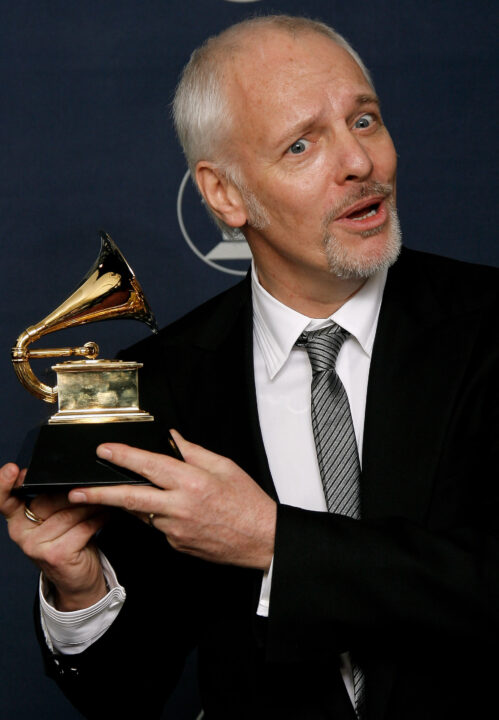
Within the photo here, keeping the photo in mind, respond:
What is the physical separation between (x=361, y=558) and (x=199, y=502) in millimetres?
282

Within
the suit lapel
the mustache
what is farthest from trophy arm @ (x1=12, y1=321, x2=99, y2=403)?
the mustache

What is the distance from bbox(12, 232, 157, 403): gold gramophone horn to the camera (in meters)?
1.68

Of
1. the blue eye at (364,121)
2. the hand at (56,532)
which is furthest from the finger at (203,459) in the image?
the blue eye at (364,121)

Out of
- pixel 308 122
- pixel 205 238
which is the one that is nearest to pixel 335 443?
pixel 308 122

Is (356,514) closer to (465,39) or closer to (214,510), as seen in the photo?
(214,510)

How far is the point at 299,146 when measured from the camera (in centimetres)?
196

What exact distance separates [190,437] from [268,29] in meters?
0.91

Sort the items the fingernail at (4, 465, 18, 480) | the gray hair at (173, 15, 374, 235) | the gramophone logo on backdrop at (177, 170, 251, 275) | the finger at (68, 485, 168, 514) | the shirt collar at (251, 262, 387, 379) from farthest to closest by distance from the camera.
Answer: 1. the gramophone logo on backdrop at (177, 170, 251, 275)
2. the gray hair at (173, 15, 374, 235)
3. the shirt collar at (251, 262, 387, 379)
4. the fingernail at (4, 465, 18, 480)
5. the finger at (68, 485, 168, 514)

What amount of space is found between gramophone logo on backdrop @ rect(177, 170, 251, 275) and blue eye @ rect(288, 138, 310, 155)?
0.65m

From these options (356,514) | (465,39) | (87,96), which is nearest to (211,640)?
(356,514)

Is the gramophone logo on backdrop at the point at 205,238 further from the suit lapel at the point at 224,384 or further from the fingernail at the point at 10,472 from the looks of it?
the fingernail at the point at 10,472

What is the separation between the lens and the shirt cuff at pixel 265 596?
5.02ft

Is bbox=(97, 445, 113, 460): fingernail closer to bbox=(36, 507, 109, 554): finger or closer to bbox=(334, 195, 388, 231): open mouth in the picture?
bbox=(36, 507, 109, 554): finger

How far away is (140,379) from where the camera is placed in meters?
2.06
